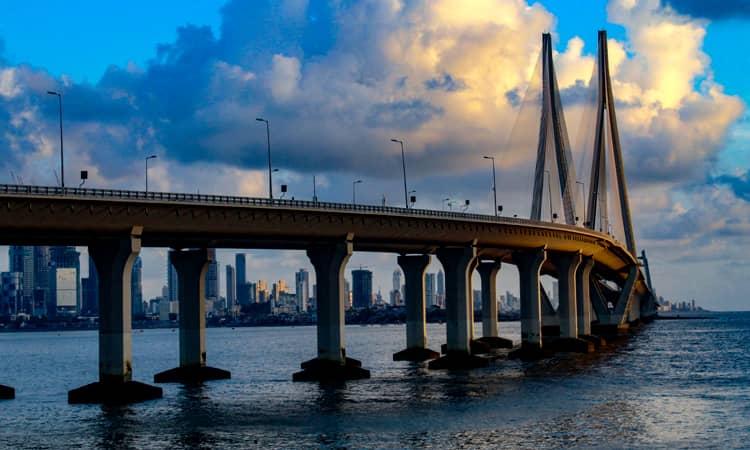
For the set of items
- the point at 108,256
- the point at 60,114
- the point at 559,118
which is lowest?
the point at 108,256

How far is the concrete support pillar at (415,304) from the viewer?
123m

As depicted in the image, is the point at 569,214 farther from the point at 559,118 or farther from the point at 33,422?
the point at 33,422

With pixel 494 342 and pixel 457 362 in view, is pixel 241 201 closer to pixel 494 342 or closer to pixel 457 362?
pixel 457 362

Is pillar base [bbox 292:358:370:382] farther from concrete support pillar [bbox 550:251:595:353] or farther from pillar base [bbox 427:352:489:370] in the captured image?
concrete support pillar [bbox 550:251:595:353]

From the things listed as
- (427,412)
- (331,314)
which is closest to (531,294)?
(331,314)

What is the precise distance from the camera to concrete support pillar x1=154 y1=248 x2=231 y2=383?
91.2m

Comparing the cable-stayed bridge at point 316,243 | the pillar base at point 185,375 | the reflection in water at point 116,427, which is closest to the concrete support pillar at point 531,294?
the cable-stayed bridge at point 316,243

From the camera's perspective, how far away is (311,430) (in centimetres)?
5888

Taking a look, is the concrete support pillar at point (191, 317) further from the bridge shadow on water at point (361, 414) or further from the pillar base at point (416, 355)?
the pillar base at point (416, 355)

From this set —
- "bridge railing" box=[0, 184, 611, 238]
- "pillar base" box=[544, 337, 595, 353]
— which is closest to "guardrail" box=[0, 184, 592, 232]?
"bridge railing" box=[0, 184, 611, 238]

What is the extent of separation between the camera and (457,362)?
107m

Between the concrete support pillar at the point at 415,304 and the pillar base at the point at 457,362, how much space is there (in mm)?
13883

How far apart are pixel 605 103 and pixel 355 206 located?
85951mm

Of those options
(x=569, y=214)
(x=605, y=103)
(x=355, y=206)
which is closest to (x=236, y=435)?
(x=355, y=206)
